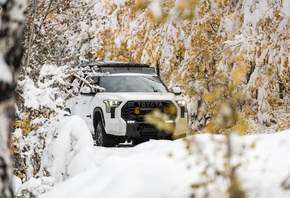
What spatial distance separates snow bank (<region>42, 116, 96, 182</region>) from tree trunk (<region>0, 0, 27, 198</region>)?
15.4 feet

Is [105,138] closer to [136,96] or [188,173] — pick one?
[136,96]

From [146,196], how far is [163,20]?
1.59 m

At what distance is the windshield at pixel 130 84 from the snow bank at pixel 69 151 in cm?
513

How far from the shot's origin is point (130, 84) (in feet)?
46.7

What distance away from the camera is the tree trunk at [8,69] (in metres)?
3.48

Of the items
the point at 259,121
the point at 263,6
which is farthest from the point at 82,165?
the point at 259,121

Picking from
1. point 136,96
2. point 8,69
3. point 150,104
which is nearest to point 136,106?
point 136,96

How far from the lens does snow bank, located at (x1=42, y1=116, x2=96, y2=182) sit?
329 inches

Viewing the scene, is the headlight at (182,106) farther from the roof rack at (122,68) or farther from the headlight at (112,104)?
the roof rack at (122,68)

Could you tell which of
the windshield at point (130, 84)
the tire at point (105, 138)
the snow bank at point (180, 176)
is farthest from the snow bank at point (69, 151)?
the windshield at point (130, 84)

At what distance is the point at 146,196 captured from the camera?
141 inches

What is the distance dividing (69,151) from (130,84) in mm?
5719

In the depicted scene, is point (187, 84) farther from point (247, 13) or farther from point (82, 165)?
point (82, 165)

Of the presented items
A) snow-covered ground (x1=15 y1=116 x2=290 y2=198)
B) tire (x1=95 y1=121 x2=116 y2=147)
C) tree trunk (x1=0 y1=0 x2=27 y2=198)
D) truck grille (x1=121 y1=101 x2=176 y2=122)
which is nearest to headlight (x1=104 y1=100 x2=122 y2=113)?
truck grille (x1=121 y1=101 x2=176 y2=122)
